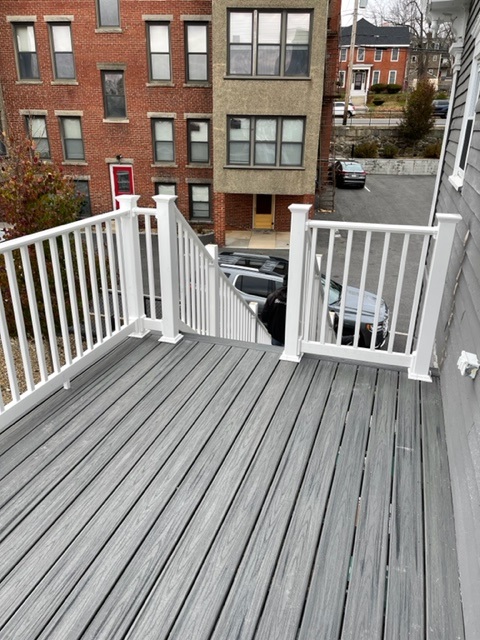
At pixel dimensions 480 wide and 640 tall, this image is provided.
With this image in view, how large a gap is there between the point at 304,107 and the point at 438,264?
11.1 meters

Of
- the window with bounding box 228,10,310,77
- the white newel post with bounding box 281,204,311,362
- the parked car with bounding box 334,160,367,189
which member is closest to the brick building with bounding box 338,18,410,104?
the parked car with bounding box 334,160,367,189

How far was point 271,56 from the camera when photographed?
12.2 meters

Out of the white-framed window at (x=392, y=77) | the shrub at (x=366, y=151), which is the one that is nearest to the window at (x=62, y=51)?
the shrub at (x=366, y=151)

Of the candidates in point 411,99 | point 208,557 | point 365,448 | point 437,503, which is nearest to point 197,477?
point 208,557

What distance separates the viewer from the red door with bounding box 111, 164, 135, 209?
14742 millimetres

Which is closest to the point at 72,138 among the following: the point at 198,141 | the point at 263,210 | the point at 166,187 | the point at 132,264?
the point at 166,187

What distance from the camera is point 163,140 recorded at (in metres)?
14.4

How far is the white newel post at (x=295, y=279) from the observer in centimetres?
296

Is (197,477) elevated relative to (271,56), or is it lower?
lower

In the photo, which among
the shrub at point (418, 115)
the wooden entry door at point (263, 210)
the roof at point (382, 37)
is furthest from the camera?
the roof at point (382, 37)

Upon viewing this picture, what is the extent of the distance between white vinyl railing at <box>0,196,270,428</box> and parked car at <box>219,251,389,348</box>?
2680 mm

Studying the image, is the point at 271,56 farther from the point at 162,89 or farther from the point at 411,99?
the point at 411,99

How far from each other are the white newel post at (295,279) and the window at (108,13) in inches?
522

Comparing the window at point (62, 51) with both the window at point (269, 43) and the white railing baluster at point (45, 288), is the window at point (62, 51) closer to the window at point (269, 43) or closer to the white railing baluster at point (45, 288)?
the window at point (269, 43)
